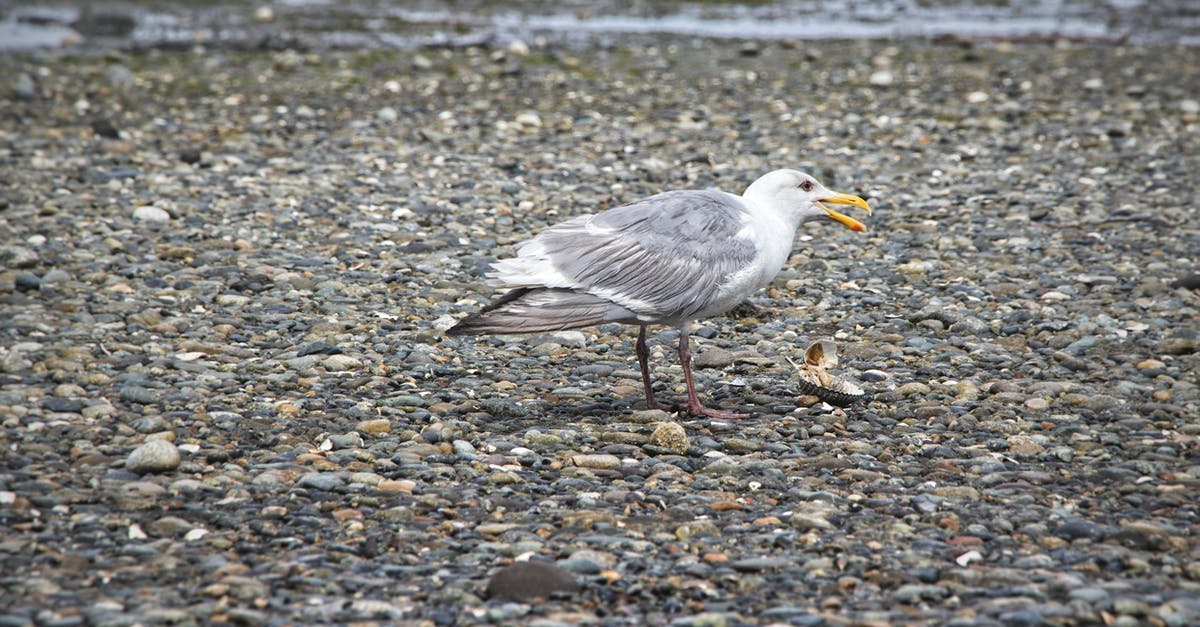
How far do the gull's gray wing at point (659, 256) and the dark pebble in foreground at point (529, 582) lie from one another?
199 cm

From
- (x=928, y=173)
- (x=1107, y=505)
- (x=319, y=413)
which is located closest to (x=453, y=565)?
(x=319, y=413)

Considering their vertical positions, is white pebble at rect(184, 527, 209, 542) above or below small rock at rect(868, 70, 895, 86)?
below

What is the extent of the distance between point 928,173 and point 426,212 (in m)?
4.75

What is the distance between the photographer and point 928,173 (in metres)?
11.8

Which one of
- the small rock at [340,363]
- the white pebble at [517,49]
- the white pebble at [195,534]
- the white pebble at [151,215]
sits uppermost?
the white pebble at [517,49]

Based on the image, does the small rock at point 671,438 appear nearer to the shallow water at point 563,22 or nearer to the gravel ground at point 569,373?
the gravel ground at point 569,373

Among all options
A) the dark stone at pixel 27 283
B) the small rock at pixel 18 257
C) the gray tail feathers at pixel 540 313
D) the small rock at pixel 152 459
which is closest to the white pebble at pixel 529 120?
the small rock at pixel 18 257

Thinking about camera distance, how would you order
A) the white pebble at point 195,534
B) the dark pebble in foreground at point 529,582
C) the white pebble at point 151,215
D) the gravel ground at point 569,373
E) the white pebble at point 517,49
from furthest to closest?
the white pebble at point 517,49, the white pebble at point 151,215, the white pebble at point 195,534, the gravel ground at point 569,373, the dark pebble in foreground at point 529,582

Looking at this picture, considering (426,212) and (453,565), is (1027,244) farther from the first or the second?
(453,565)

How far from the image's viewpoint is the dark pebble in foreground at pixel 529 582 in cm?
478

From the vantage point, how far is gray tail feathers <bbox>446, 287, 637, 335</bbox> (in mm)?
6340

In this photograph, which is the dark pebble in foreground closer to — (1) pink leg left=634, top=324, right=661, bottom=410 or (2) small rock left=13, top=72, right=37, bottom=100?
(1) pink leg left=634, top=324, right=661, bottom=410

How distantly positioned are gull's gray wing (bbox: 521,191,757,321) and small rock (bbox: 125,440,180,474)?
82.1 inches

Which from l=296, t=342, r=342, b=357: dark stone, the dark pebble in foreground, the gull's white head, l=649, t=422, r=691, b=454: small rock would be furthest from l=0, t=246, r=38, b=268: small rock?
the dark pebble in foreground
